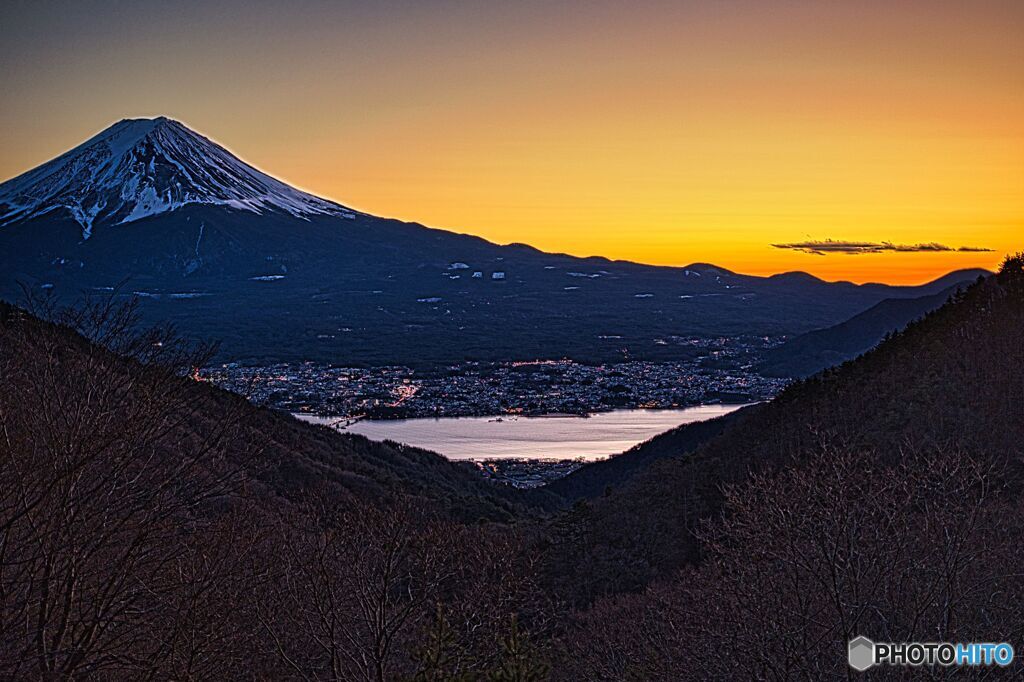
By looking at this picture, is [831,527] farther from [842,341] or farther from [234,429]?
[842,341]

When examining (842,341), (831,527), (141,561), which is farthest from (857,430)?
(842,341)

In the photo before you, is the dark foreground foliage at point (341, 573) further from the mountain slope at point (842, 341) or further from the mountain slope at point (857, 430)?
the mountain slope at point (842, 341)

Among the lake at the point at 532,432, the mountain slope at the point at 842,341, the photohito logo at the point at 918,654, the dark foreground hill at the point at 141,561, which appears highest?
the dark foreground hill at the point at 141,561

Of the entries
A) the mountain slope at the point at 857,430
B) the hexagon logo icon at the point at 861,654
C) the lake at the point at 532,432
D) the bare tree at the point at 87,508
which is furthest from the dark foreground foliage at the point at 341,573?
the lake at the point at 532,432

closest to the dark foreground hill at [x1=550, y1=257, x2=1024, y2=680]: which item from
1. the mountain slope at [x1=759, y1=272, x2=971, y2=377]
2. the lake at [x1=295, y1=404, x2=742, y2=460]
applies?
the lake at [x1=295, y1=404, x2=742, y2=460]

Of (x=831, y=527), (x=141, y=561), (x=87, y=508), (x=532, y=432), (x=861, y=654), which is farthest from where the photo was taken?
(x=532, y=432)

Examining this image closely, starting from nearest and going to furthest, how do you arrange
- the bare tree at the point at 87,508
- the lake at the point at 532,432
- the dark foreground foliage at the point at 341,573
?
the bare tree at the point at 87,508 < the dark foreground foliage at the point at 341,573 < the lake at the point at 532,432

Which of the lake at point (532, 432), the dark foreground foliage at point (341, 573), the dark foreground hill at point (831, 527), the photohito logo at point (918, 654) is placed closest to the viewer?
the dark foreground foliage at point (341, 573)
